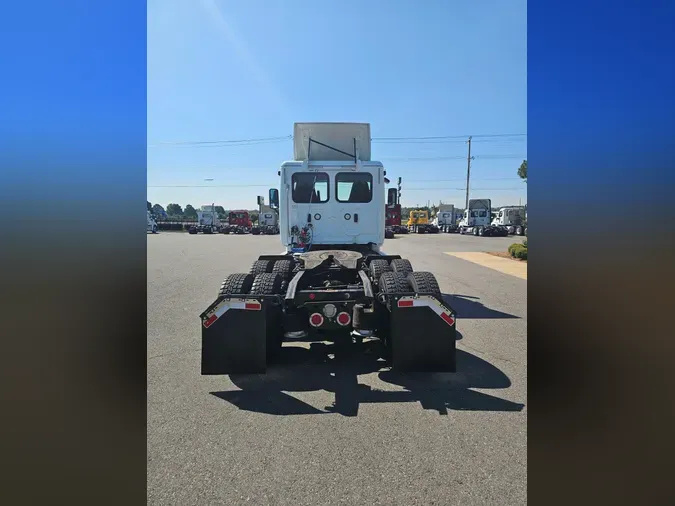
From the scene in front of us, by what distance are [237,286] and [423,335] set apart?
2138 mm

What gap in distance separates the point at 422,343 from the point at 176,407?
2.45 metres

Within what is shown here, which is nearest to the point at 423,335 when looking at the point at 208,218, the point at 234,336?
the point at 234,336

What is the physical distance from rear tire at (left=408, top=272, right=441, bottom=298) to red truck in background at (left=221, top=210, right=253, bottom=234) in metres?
45.1

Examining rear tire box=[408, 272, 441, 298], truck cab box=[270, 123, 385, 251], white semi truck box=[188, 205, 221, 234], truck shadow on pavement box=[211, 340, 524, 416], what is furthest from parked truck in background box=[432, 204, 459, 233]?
truck shadow on pavement box=[211, 340, 524, 416]

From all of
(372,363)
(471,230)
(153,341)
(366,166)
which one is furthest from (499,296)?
(471,230)

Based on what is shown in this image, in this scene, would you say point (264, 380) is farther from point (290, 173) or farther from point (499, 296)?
point (499, 296)

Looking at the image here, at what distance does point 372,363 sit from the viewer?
4.64m

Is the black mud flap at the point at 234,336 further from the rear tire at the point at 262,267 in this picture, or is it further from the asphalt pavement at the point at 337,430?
the rear tire at the point at 262,267

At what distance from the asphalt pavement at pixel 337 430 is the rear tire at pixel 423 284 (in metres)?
0.91

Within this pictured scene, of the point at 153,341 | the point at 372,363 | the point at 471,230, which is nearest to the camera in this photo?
the point at 372,363

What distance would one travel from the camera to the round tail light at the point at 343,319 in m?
4.46

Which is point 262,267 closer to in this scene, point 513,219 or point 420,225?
point 513,219

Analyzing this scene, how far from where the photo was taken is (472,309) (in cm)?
756
